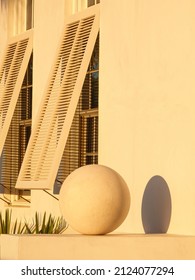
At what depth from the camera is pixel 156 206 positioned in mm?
14727

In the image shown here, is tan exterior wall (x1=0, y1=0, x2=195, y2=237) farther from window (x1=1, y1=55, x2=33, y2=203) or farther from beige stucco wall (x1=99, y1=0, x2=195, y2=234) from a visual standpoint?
window (x1=1, y1=55, x2=33, y2=203)

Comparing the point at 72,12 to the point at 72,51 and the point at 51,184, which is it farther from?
the point at 51,184

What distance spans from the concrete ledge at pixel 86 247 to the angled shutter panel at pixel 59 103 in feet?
12.2

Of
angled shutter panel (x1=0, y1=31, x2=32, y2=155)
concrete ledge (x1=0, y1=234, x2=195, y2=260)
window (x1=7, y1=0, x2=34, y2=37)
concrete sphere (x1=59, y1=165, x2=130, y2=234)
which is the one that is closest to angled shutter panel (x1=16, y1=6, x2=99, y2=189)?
angled shutter panel (x1=0, y1=31, x2=32, y2=155)

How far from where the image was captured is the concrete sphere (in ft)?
42.3

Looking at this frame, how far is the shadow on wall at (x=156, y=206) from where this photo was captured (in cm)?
1452

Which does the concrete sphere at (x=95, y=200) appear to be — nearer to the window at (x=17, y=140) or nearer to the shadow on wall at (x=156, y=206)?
the shadow on wall at (x=156, y=206)

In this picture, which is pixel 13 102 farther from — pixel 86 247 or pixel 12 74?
pixel 86 247

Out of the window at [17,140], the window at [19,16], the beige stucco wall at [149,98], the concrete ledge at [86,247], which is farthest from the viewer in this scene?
the window at [19,16]

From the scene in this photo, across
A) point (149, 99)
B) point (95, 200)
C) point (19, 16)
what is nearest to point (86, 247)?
point (95, 200)

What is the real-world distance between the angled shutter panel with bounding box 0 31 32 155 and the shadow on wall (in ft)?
17.6

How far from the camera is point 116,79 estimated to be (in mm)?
16188

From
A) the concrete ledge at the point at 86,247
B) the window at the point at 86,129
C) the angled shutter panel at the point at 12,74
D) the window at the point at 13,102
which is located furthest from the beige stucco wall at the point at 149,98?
the window at the point at 13,102
